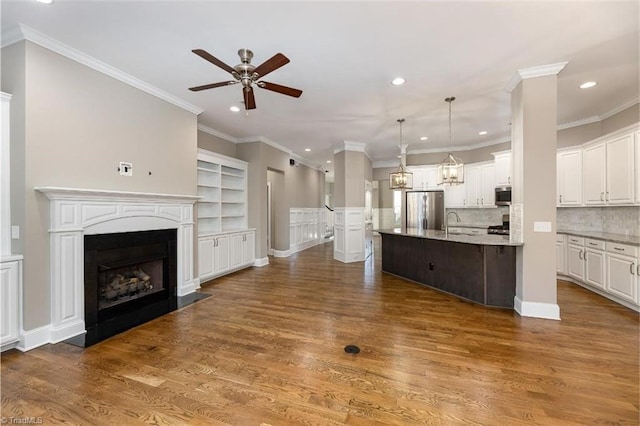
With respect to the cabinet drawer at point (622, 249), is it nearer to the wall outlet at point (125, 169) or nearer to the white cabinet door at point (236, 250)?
the white cabinet door at point (236, 250)

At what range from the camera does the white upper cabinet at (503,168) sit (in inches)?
239

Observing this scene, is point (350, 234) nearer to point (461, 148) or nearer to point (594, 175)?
point (461, 148)

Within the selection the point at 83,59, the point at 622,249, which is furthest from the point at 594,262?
the point at 83,59

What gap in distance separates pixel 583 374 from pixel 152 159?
5172 millimetres

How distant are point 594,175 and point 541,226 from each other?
2403 mm

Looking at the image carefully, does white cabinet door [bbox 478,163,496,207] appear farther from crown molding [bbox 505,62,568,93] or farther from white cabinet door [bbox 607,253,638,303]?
crown molding [bbox 505,62,568,93]

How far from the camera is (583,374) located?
2.24 m

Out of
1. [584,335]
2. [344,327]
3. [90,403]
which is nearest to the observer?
[90,403]

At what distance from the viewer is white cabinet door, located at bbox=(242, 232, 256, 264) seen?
20.0 feet

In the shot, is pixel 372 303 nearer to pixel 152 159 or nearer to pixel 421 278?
pixel 421 278

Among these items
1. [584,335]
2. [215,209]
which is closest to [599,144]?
[584,335]

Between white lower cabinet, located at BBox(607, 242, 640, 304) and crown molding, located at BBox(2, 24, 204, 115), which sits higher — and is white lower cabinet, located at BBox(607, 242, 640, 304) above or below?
below

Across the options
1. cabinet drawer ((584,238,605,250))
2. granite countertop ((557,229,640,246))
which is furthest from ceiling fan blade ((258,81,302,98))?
cabinet drawer ((584,238,605,250))

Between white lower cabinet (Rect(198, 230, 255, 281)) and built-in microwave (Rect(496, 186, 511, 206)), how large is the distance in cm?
537
